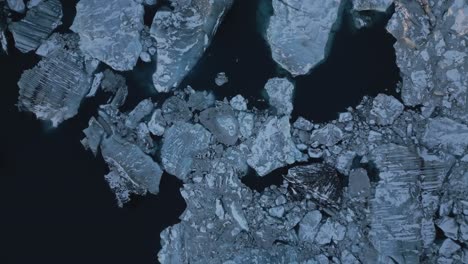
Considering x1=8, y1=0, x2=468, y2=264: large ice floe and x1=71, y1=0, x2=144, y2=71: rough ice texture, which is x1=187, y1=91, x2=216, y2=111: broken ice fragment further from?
x1=71, y1=0, x2=144, y2=71: rough ice texture

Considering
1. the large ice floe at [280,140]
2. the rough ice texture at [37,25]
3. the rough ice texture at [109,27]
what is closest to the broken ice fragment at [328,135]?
the large ice floe at [280,140]

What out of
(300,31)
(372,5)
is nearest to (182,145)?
(300,31)

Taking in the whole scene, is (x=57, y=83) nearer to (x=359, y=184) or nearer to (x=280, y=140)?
(x=280, y=140)

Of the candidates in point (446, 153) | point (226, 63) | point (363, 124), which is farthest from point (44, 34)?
point (446, 153)

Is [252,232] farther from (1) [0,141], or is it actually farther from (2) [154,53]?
(1) [0,141]

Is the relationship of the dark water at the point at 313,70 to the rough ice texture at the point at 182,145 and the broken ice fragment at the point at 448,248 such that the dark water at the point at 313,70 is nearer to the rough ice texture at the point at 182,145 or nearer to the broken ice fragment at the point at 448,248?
the rough ice texture at the point at 182,145

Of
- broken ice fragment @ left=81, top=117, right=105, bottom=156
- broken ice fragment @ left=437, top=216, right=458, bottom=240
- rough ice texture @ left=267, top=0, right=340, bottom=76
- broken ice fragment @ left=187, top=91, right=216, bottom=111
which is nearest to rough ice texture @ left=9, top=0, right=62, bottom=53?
broken ice fragment @ left=81, top=117, right=105, bottom=156
